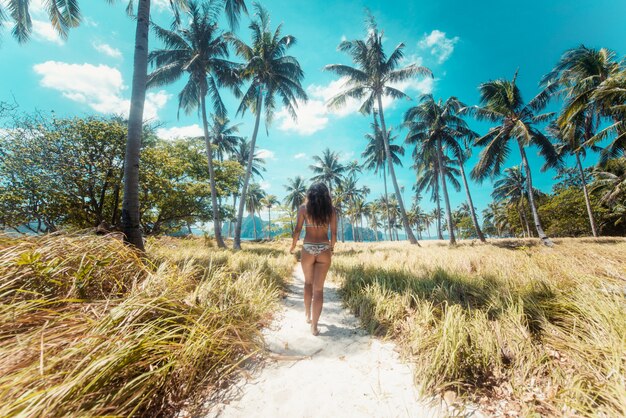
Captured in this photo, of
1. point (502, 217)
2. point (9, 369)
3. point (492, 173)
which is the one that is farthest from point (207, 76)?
point (502, 217)

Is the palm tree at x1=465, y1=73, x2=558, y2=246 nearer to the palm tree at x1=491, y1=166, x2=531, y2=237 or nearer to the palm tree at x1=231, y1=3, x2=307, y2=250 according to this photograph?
the palm tree at x1=231, y1=3, x2=307, y2=250

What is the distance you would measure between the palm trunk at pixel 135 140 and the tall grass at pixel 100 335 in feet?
4.32

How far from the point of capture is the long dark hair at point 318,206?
9.57 feet

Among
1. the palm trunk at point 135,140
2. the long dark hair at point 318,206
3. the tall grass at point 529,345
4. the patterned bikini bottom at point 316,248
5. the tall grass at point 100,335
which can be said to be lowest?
the tall grass at point 529,345

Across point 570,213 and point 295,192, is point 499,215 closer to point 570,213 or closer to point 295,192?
point 570,213

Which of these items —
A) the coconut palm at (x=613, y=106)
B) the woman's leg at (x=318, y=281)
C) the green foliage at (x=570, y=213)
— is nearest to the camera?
the woman's leg at (x=318, y=281)

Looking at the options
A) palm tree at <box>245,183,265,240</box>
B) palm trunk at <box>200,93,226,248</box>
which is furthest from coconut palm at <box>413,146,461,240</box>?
palm tree at <box>245,183,265,240</box>

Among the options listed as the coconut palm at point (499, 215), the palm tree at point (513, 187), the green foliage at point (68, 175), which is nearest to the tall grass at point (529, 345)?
the green foliage at point (68, 175)

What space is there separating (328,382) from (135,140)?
537cm

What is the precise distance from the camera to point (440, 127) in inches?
647

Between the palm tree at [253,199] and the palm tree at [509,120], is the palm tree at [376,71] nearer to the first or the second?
the palm tree at [509,120]

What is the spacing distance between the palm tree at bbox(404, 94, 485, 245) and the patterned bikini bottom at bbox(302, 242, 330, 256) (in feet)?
55.0

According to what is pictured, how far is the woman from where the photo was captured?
278 centimetres

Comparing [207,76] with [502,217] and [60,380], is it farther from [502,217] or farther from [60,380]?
[502,217]
